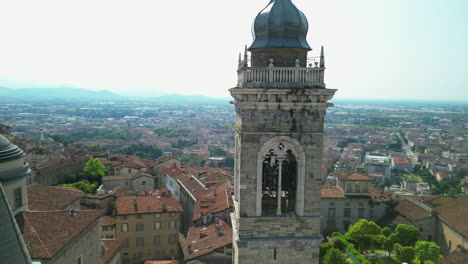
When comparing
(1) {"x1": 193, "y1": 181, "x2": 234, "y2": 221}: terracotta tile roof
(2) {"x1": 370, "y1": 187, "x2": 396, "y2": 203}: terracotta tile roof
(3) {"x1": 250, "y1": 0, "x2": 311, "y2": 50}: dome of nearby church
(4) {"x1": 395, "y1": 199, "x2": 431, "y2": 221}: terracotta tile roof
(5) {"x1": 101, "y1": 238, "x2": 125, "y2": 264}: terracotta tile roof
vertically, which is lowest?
(4) {"x1": 395, "y1": 199, "x2": 431, "y2": 221}: terracotta tile roof

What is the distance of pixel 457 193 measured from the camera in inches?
2638

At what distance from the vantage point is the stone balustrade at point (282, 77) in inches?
471

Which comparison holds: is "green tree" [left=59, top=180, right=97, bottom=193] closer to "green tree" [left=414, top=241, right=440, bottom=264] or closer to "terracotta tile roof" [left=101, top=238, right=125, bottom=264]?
"terracotta tile roof" [left=101, top=238, right=125, bottom=264]

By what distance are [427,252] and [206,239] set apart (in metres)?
21.3

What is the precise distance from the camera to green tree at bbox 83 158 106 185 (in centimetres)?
5912

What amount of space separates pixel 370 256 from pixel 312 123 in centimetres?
3275

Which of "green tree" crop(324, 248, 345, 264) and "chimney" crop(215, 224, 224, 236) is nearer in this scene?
"chimney" crop(215, 224, 224, 236)

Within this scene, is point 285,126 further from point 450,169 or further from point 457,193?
point 450,169

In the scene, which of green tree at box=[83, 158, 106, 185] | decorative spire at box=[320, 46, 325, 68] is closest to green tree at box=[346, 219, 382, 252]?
decorative spire at box=[320, 46, 325, 68]

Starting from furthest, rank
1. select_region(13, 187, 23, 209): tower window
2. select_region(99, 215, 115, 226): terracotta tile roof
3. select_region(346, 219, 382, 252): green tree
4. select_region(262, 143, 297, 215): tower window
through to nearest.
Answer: select_region(346, 219, 382, 252): green tree < select_region(99, 215, 115, 226): terracotta tile roof < select_region(13, 187, 23, 209): tower window < select_region(262, 143, 297, 215): tower window

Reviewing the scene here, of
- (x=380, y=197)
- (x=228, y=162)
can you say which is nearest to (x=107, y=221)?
(x=380, y=197)

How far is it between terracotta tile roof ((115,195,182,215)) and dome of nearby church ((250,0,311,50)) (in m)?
29.8

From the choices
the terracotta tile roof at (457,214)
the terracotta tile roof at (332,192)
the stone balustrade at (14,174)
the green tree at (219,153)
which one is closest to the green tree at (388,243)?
the terracotta tile roof at (457,214)

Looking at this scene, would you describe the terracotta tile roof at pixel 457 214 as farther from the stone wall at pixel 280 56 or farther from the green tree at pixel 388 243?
the stone wall at pixel 280 56
